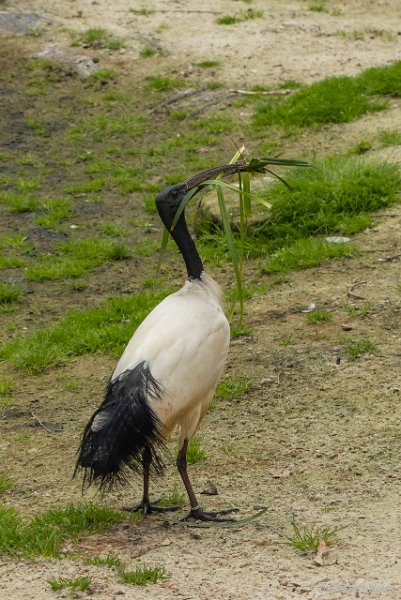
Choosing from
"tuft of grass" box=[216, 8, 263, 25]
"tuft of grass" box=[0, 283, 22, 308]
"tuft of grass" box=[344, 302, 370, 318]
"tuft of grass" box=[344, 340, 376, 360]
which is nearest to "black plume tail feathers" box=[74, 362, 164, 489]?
"tuft of grass" box=[344, 340, 376, 360]

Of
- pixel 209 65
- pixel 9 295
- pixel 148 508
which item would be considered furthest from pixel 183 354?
pixel 209 65

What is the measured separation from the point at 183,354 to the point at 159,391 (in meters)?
0.22

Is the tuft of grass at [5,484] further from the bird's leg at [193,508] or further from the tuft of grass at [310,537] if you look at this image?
the tuft of grass at [310,537]

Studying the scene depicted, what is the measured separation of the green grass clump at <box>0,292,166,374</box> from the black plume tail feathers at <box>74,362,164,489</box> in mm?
2533

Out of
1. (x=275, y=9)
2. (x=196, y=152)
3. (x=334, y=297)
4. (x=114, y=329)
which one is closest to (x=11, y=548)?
(x=114, y=329)

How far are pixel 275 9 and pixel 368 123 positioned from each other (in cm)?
431

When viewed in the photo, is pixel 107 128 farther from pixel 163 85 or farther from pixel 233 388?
pixel 233 388

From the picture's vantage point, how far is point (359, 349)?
23.5ft

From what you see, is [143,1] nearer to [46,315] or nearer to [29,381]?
[46,315]

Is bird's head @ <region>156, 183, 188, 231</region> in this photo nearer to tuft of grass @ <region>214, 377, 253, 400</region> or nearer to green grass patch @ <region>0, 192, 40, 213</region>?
tuft of grass @ <region>214, 377, 253, 400</region>

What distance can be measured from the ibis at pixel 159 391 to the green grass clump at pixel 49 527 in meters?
0.18

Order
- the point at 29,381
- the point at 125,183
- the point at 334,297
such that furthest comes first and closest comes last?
the point at 125,183 < the point at 334,297 < the point at 29,381

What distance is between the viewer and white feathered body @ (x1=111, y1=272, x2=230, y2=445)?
523 centimetres

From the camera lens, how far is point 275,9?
15.0 metres
